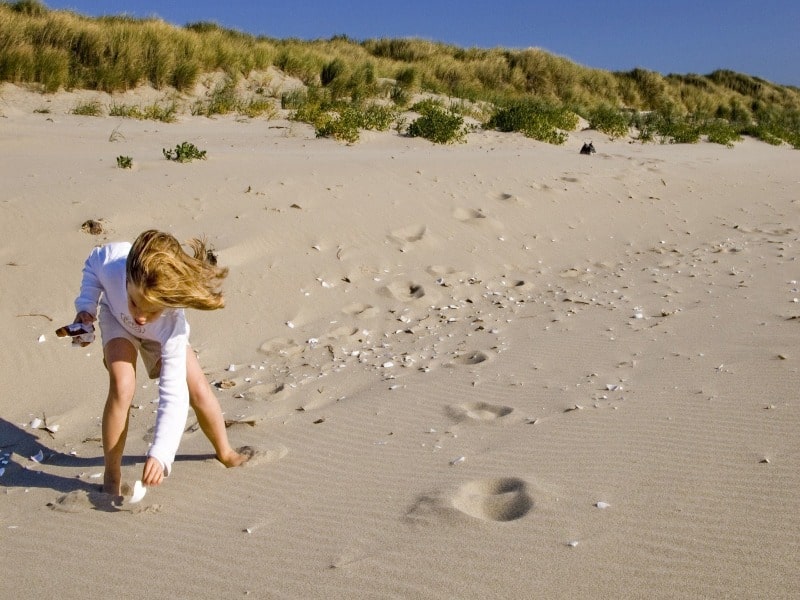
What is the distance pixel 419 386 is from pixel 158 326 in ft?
5.84

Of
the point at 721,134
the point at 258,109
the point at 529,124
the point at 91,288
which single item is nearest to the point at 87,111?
the point at 258,109

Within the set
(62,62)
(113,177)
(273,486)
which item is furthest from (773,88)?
(273,486)

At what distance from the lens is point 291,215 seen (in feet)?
22.8

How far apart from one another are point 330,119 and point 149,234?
31.2ft

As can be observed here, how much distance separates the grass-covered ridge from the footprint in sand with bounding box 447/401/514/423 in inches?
326

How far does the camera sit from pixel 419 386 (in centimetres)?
432

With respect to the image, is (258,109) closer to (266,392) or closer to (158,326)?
(266,392)

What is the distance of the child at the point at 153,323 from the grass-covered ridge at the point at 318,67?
8.78 meters

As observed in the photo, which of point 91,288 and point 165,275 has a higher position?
point 165,275

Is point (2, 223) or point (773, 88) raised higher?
point (773, 88)

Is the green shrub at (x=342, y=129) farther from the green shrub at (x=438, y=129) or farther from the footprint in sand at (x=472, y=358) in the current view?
the footprint in sand at (x=472, y=358)

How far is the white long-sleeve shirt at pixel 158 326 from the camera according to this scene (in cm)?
287

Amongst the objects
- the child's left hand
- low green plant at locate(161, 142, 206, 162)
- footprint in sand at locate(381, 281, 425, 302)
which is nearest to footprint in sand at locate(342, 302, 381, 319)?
footprint in sand at locate(381, 281, 425, 302)

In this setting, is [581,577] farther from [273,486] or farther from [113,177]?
[113,177]
